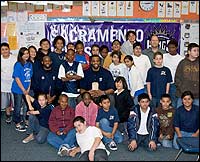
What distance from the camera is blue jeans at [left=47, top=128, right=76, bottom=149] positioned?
4207 millimetres

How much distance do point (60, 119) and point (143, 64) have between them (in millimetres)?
1239

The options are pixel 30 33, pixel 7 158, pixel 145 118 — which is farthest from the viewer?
pixel 30 33

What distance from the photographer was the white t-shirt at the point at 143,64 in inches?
191

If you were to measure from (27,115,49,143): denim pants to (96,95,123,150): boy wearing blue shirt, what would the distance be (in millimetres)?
604

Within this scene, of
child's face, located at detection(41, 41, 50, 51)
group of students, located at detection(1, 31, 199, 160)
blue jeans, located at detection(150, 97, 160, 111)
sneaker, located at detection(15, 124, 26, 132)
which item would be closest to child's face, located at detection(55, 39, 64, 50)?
group of students, located at detection(1, 31, 199, 160)

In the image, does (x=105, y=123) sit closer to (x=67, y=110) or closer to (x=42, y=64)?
(x=67, y=110)

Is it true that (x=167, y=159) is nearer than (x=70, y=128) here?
Yes

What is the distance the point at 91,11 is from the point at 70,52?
1.53 metres

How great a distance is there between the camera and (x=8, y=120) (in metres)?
5.24

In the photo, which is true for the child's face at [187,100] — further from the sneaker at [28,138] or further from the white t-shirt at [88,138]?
the sneaker at [28,138]

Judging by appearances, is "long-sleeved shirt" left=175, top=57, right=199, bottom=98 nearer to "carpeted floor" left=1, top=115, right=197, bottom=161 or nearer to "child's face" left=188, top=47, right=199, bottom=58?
"child's face" left=188, top=47, right=199, bottom=58

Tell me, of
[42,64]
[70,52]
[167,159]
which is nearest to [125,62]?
[70,52]

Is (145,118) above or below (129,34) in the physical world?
below

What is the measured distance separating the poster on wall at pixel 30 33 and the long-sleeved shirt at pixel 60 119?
1861mm
